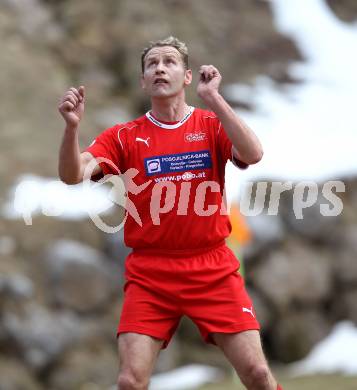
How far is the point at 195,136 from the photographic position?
182 inches

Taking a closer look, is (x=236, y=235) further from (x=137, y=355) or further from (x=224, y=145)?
(x=137, y=355)

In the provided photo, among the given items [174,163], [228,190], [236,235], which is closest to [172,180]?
[174,163]

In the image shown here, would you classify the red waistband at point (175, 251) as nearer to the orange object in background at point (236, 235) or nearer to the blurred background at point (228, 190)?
the blurred background at point (228, 190)

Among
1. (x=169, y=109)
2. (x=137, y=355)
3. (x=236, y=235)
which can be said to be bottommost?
(x=137, y=355)

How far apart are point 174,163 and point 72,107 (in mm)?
610

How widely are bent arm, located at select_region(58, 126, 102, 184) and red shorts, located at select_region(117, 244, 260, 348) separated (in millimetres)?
583

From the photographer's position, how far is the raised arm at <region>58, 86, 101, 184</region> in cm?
423

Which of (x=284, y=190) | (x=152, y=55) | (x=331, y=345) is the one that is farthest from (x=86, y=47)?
(x=152, y=55)

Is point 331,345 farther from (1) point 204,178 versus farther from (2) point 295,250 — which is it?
(1) point 204,178

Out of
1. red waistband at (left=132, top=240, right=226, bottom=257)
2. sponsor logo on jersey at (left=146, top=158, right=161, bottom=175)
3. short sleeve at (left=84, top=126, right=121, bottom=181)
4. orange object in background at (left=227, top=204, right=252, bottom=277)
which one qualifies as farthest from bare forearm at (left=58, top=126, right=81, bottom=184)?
orange object in background at (left=227, top=204, right=252, bottom=277)

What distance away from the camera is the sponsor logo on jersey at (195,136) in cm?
461

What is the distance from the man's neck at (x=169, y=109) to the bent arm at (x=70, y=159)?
533mm

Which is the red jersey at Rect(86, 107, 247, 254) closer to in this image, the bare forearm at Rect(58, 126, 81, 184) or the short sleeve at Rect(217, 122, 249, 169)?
the short sleeve at Rect(217, 122, 249, 169)

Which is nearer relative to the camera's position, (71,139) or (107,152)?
(71,139)
